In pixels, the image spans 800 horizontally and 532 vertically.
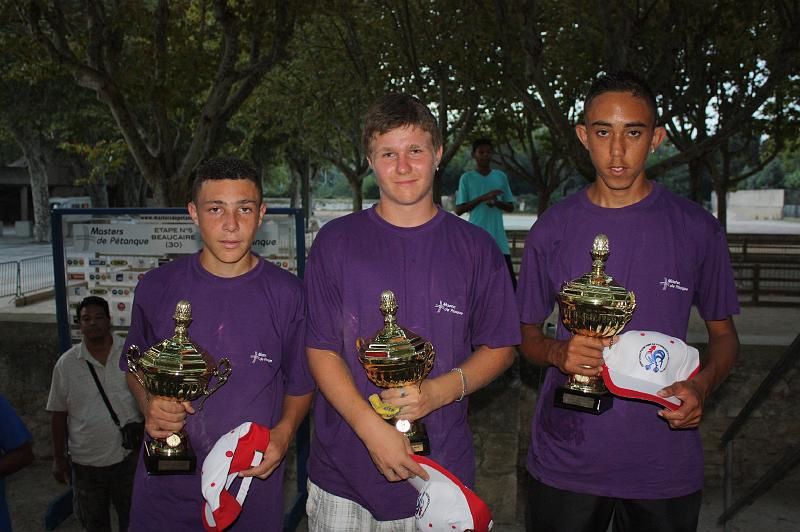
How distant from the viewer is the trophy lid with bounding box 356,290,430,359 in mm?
2447

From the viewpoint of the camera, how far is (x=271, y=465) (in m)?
2.79

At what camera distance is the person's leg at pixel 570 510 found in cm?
278

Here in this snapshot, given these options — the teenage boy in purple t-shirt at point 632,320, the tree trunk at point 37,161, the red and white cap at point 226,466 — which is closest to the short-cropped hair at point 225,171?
the red and white cap at point 226,466

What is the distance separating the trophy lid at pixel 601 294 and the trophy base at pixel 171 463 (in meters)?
1.64

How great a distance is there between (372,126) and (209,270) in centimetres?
96

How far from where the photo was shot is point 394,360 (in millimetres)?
2432

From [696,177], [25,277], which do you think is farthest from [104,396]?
[696,177]

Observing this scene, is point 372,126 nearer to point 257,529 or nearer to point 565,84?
point 257,529

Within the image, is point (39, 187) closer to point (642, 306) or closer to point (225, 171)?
point (225, 171)

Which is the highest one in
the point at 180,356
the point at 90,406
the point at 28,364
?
the point at 180,356

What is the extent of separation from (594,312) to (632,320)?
279 millimetres

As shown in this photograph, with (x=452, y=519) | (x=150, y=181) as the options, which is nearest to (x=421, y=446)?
(x=452, y=519)

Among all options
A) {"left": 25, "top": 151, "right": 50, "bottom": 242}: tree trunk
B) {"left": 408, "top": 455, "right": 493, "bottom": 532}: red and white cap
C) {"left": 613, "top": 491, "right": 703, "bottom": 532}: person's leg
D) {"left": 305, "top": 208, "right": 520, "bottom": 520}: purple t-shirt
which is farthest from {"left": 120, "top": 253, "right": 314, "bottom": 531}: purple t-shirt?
{"left": 25, "top": 151, "right": 50, "bottom": 242}: tree trunk

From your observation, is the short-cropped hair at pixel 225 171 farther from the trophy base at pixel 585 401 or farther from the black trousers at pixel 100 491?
the black trousers at pixel 100 491
